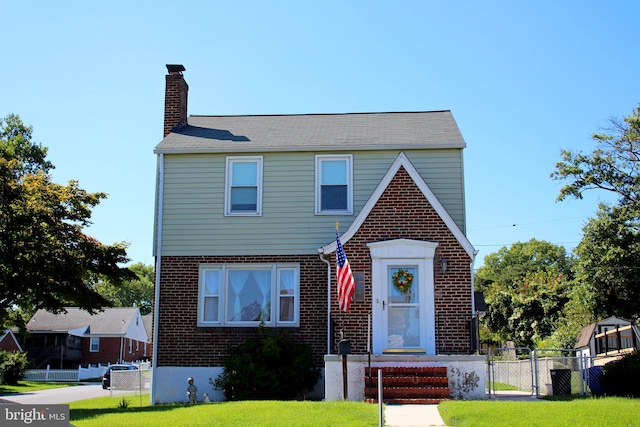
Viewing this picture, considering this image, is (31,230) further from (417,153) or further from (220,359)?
(417,153)

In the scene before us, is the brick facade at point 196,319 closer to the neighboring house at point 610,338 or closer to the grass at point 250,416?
the grass at point 250,416

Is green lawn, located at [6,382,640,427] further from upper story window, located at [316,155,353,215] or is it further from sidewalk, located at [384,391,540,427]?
upper story window, located at [316,155,353,215]

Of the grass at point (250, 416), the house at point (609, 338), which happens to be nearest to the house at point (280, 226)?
the grass at point (250, 416)

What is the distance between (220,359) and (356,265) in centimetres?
458

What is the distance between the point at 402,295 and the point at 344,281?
183 centimetres

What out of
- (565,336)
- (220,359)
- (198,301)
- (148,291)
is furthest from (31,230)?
(148,291)

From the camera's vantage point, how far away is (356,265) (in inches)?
A: 683

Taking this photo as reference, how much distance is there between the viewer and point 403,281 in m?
17.2

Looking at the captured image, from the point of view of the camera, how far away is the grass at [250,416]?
11.4 m

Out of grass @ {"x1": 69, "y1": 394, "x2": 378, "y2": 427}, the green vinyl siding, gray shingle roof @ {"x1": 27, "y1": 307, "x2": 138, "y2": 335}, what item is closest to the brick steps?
grass @ {"x1": 69, "y1": 394, "x2": 378, "y2": 427}

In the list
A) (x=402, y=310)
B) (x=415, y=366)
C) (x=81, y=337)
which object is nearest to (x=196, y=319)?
(x=402, y=310)

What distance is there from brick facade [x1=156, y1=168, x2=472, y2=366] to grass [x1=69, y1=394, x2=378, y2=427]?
4013mm

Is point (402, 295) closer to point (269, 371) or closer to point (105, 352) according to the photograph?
point (269, 371)

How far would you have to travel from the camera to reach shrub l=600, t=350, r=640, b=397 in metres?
15.4
